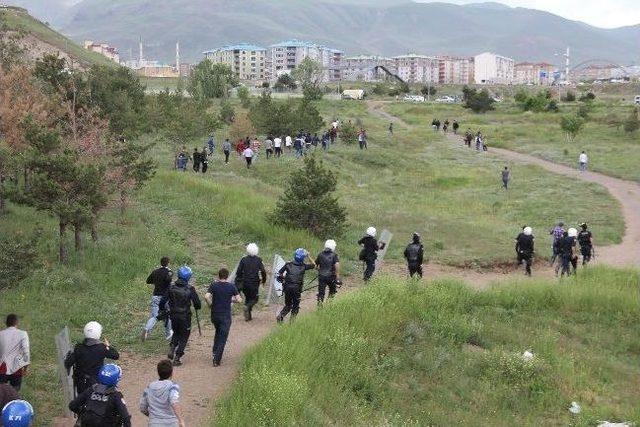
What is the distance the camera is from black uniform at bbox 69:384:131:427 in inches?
272

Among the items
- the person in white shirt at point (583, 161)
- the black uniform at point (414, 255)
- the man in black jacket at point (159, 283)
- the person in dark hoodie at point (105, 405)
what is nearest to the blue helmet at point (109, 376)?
the person in dark hoodie at point (105, 405)

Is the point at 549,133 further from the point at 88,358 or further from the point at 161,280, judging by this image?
the point at 88,358

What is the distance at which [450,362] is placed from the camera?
13.0m

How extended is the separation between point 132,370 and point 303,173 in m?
12.9

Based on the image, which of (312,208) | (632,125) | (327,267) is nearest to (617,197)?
(312,208)

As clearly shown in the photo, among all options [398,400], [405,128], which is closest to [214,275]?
[398,400]

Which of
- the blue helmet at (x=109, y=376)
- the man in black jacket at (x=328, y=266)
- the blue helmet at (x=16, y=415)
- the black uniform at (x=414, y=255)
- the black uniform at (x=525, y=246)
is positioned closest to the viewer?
the blue helmet at (x=16, y=415)

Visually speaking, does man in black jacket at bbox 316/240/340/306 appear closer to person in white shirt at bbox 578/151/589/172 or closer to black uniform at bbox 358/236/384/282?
black uniform at bbox 358/236/384/282

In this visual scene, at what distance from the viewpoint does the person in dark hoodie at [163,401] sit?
745 centimetres

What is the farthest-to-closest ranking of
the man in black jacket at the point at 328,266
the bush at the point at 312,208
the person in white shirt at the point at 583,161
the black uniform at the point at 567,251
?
the person in white shirt at the point at 583,161
the bush at the point at 312,208
the black uniform at the point at 567,251
the man in black jacket at the point at 328,266

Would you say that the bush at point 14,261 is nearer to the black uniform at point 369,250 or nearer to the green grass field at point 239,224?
the green grass field at point 239,224

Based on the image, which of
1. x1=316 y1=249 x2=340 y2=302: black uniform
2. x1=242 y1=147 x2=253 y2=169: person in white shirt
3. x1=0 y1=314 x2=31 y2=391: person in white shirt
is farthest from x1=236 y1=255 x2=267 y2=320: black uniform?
x1=242 y1=147 x2=253 y2=169: person in white shirt

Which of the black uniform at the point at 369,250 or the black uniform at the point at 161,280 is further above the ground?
the black uniform at the point at 161,280

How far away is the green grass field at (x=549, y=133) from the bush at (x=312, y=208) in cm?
2656
